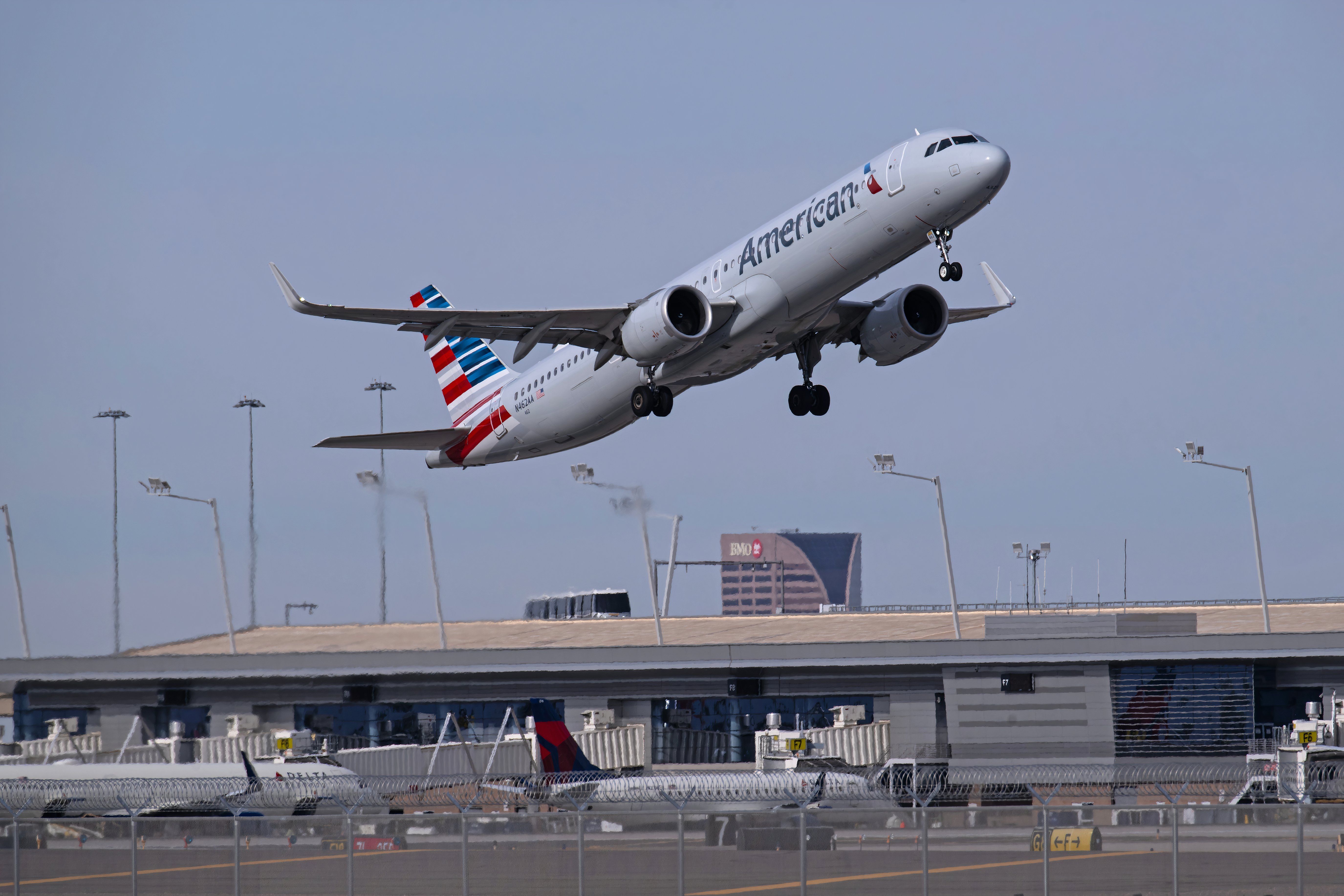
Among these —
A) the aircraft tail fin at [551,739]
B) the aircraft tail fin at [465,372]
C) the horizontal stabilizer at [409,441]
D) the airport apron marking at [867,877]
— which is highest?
the aircraft tail fin at [465,372]

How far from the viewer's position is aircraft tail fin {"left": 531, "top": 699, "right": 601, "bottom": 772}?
4481 cm

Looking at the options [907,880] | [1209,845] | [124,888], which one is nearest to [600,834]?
[907,880]

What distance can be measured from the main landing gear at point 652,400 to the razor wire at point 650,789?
942 cm

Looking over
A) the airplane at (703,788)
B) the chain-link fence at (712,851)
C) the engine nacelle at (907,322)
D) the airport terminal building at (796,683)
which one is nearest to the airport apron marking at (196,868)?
the chain-link fence at (712,851)

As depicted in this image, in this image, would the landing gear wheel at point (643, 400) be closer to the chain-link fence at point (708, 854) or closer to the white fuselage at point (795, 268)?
the white fuselage at point (795, 268)

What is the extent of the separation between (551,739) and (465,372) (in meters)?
15.1

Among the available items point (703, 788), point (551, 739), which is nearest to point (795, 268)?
point (703, 788)

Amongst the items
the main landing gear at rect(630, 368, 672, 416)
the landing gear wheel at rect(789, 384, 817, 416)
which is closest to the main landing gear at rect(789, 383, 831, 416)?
the landing gear wheel at rect(789, 384, 817, 416)

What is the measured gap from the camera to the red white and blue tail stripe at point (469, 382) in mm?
49375

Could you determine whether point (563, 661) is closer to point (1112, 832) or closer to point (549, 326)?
point (549, 326)

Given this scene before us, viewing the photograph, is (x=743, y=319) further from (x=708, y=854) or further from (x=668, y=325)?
(x=708, y=854)

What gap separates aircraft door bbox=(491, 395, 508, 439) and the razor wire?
1036cm

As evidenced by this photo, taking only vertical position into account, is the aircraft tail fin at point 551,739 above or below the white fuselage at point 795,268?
below

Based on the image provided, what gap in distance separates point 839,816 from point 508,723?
37.3m
